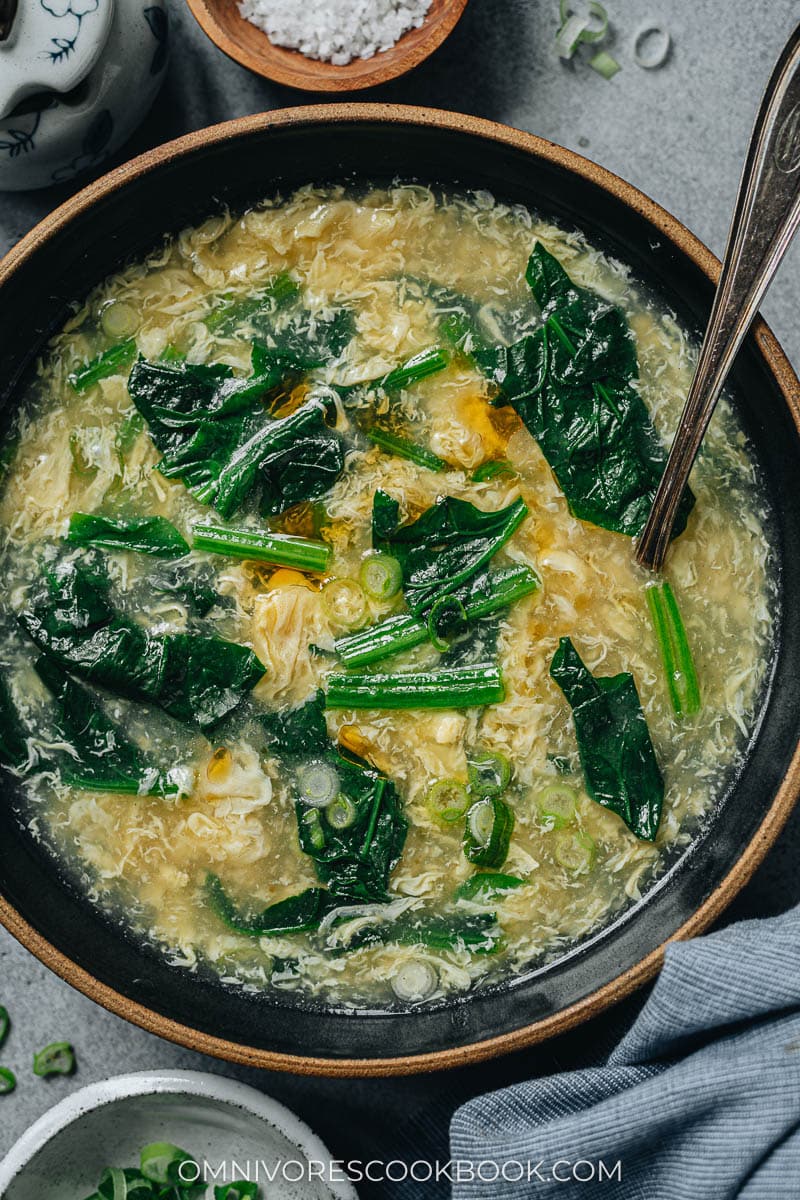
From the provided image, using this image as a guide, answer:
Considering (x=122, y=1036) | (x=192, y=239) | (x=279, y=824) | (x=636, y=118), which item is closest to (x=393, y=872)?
(x=279, y=824)

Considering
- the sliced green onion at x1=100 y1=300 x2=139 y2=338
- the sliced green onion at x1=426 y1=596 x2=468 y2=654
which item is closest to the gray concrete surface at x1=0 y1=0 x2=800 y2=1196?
the sliced green onion at x1=100 y1=300 x2=139 y2=338

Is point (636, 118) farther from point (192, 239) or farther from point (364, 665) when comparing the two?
point (364, 665)

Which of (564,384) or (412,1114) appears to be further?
(412,1114)

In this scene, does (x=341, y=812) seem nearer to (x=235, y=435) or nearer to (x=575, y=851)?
(x=575, y=851)

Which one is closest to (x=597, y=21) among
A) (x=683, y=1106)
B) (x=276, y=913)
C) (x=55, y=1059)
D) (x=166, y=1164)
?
(x=276, y=913)

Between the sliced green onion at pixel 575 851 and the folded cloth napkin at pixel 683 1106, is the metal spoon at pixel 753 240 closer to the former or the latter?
the sliced green onion at pixel 575 851
